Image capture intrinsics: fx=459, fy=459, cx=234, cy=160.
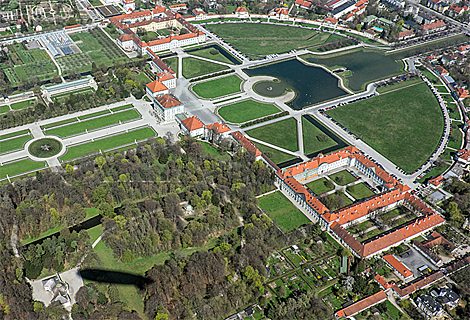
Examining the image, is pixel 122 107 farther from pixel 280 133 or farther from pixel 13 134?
pixel 280 133

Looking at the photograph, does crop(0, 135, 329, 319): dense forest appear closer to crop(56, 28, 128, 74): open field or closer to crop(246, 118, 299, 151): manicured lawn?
crop(246, 118, 299, 151): manicured lawn

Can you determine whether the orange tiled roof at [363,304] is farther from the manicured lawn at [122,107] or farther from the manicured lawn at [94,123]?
the manicured lawn at [122,107]

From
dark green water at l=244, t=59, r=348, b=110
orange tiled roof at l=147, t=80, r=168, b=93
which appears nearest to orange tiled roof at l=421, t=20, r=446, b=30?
dark green water at l=244, t=59, r=348, b=110

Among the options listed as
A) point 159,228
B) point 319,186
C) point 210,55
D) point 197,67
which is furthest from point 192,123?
point 210,55

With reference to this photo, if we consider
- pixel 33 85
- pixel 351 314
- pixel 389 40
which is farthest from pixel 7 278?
pixel 389 40

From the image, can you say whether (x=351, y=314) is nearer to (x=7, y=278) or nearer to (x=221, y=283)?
(x=221, y=283)

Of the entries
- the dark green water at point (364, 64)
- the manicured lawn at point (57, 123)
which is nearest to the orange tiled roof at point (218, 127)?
the manicured lawn at point (57, 123)
